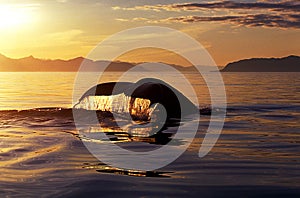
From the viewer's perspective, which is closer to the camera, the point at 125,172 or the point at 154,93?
the point at 125,172

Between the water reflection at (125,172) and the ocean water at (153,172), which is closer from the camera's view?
the ocean water at (153,172)

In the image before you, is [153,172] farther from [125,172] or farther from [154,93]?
[154,93]

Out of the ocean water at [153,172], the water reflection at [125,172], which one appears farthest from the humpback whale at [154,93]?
the water reflection at [125,172]

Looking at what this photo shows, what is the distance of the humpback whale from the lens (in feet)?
61.5

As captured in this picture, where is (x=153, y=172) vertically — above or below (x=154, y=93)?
below

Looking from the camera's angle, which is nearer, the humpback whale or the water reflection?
the water reflection

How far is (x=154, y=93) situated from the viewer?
1875 cm

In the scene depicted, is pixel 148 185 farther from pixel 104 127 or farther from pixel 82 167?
pixel 104 127

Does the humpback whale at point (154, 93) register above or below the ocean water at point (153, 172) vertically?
above

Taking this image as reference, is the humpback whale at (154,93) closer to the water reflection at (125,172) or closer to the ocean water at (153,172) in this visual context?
the ocean water at (153,172)

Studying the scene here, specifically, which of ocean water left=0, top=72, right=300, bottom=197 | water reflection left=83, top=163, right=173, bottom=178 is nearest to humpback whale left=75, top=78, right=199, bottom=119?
ocean water left=0, top=72, right=300, bottom=197

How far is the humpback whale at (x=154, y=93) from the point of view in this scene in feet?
61.5

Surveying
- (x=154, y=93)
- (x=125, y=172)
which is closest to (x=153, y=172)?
(x=125, y=172)

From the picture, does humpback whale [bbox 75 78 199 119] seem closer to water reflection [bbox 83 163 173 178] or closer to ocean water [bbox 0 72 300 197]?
ocean water [bbox 0 72 300 197]
